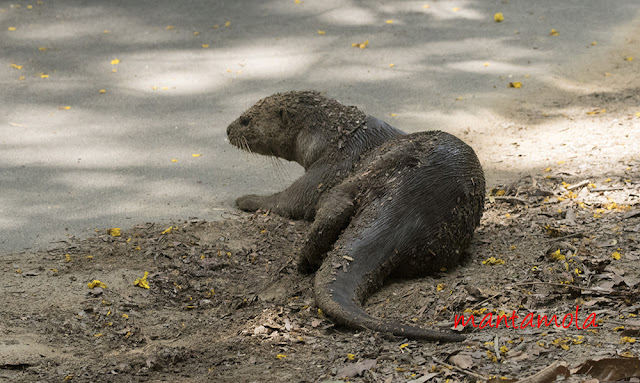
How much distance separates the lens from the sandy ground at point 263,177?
3.72 metres

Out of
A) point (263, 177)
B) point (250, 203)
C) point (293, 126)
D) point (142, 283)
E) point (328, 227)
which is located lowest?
point (263, 177)

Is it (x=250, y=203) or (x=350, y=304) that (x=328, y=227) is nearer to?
(x=350, y=304)

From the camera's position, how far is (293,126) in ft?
18.5

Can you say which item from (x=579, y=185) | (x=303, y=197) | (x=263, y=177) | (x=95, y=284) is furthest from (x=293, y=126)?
(x=579, y=185)

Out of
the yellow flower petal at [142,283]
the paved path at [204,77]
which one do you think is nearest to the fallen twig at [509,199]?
the paved path at [204,77]

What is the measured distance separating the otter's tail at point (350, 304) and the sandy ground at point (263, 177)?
0.09m

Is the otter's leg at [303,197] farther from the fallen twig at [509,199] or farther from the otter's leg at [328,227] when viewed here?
the fallen twig at [509,199]

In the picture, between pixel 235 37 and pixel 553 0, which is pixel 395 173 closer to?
pixel 235 37

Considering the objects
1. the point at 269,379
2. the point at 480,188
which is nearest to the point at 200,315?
the point at 269,379

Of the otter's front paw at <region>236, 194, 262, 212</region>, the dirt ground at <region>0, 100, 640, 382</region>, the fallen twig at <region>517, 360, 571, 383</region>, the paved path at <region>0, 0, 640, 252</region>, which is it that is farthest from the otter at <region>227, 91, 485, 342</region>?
the paved path at <region>0, 0, 640, 252</region>

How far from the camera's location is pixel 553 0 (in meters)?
11.4

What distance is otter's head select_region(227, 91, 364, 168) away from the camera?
18.0 ft

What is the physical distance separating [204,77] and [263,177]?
113 inches

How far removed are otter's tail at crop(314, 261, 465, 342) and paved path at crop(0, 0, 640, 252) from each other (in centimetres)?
185
